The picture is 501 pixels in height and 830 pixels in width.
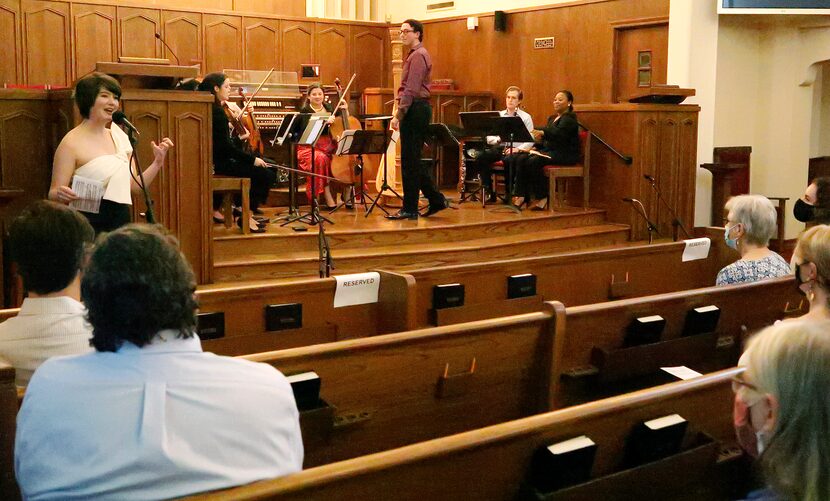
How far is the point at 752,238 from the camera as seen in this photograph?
12.6 ft

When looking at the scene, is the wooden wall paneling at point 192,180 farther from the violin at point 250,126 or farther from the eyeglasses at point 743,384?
the eyeglasses at point 743,384

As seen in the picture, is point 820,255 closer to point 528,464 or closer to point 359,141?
point 528,464

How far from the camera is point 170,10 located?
9.69 metres

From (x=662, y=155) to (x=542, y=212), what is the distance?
1178mm

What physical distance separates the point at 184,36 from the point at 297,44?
1367mm

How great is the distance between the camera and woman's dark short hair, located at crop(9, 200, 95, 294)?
7.68 feet

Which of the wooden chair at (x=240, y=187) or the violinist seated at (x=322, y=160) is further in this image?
the violinist seated at (x=322, y=160)

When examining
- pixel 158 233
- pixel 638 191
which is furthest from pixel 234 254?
pixel 158 233

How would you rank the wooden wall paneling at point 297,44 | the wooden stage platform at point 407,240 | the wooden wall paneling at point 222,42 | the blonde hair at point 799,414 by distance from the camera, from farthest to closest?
the wooden wall paneling at point 297,44
the wooden wall paneling at point 222,42
the wooden stage platform at point 407,240
the blonde hair at point 799,414

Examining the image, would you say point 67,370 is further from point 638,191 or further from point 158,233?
point 638,191

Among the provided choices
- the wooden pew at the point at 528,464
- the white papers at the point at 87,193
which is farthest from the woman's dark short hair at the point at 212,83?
the wooden pew at the point at 528,464

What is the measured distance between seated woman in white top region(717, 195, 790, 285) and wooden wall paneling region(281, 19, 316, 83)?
24.0 feet

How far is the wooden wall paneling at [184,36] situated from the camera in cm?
971

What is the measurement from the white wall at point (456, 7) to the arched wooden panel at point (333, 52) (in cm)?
95
